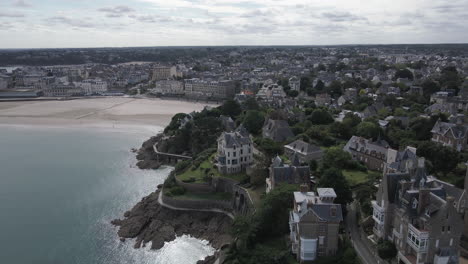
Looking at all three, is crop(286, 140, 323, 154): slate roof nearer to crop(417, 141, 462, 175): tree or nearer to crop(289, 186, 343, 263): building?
crop(417, 141, 462, 175): tree

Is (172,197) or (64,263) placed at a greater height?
(172,197)

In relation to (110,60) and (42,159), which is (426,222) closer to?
(42,159)

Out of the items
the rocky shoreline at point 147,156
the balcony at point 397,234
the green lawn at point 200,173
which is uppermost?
the balcony at point 397,234

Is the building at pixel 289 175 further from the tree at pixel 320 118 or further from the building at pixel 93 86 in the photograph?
the building at pixel 93 86

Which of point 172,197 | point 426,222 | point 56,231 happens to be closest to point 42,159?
point 56,231

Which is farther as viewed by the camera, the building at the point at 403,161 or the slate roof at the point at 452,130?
the slate roof at the point at 452,130

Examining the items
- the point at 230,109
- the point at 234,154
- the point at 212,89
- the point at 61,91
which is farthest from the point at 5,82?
the point at 234,154

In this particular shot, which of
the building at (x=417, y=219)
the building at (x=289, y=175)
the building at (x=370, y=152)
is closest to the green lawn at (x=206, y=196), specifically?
the building at (x=289, y=175)

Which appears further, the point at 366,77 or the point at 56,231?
the point at 366,77
